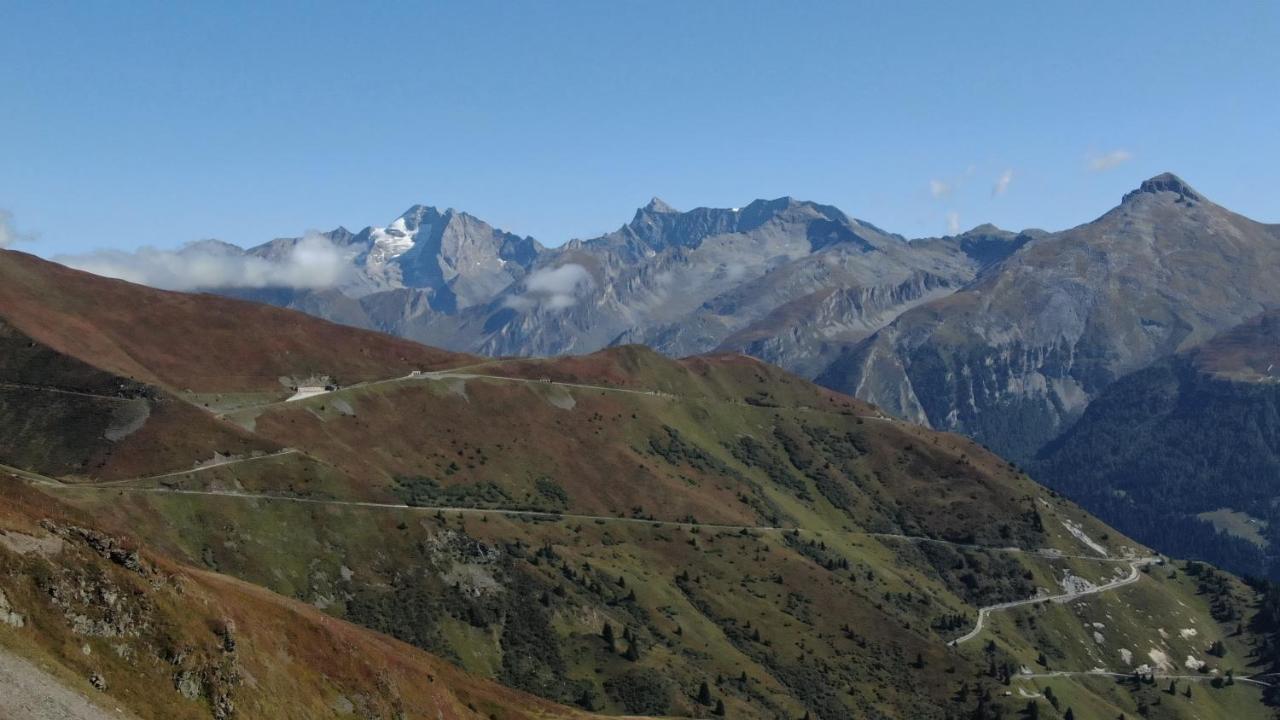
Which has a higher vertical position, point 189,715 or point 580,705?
point 189,715

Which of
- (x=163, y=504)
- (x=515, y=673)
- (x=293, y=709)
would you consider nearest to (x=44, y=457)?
(x=163, y=504)

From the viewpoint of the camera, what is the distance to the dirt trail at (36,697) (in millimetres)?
56656

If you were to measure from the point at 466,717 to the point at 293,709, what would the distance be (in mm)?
29289

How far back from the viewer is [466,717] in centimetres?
10794

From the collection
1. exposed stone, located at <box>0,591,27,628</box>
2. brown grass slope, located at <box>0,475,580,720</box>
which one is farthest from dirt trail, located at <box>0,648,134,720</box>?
exposed stone, located at <box>0,591,27,628</box>

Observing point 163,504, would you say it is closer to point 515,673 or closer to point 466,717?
point 515,673

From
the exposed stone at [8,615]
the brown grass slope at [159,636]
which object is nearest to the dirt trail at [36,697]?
the brown grass slope at [159,636]

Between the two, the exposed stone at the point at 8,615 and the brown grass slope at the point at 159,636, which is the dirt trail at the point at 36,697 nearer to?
the brown grass slope at the point at 159,636

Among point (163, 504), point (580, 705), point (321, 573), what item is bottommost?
point (580, 705)

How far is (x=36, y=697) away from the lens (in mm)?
58469

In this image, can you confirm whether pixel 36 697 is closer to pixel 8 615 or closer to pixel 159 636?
pixel 8 615

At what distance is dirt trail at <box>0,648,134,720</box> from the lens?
56.7 m

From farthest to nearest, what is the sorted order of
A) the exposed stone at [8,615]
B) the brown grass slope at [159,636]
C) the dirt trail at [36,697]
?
the brown grass slope at [159,636], the exposed stone at [8,615], the dirt trail at [36,697]

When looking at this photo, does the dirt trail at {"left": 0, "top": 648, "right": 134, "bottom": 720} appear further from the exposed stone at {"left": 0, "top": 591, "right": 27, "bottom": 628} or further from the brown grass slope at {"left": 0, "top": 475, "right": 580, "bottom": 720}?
the exposed stone at {"left": 0, "top": 591, "right": 27, "bottom": 628}
